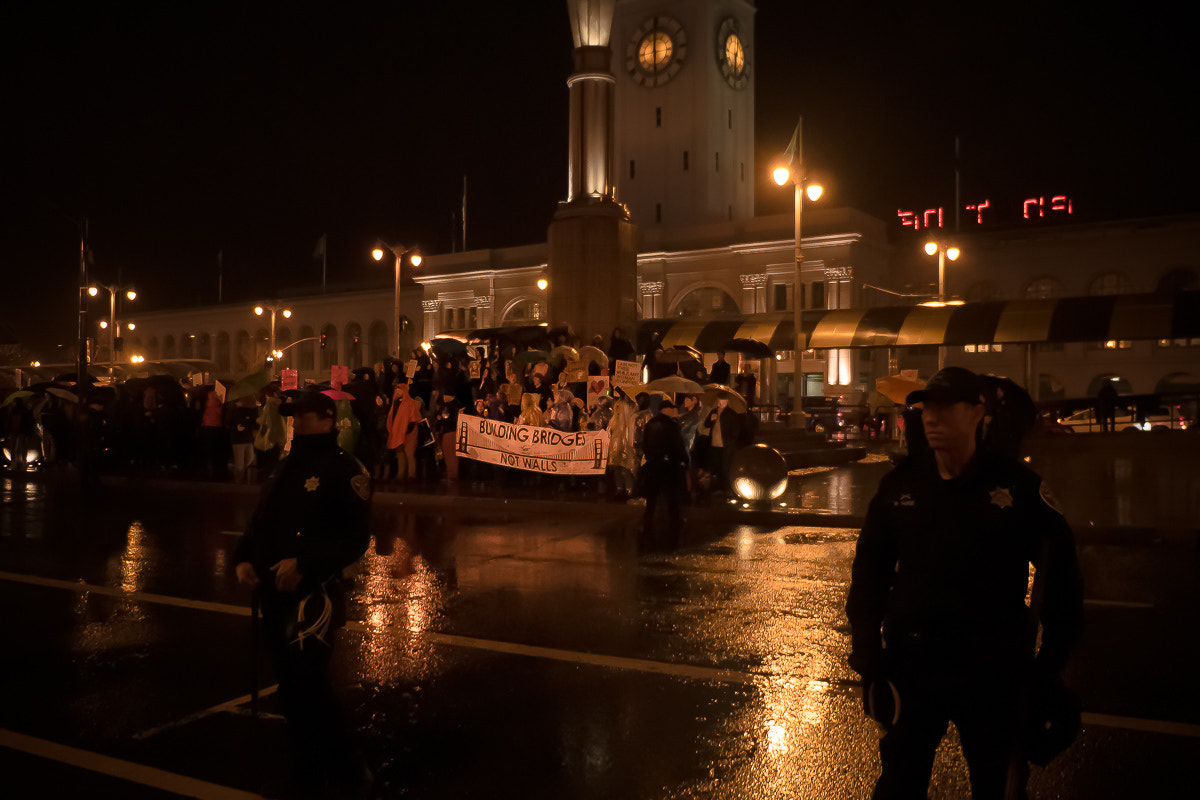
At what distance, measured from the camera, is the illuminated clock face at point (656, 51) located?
64.6m

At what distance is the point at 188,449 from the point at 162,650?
51.4 feet

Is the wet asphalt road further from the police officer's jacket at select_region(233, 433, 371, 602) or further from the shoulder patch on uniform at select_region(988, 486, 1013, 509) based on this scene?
the shoulder patch on uniform at select_region(988, 486, 1013, 509)

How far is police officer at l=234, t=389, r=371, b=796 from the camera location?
13.4 ft

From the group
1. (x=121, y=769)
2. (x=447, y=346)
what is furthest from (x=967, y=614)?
(x=447, y=346)

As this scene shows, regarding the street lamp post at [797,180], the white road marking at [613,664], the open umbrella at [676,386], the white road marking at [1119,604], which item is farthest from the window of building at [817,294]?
the white road marking at [613,664]

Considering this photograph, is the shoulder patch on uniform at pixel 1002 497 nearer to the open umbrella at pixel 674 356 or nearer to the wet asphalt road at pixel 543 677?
the wet asphalt road at pixel 543 677

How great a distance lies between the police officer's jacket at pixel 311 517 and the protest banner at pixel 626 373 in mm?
11893

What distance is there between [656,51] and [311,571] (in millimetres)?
66109

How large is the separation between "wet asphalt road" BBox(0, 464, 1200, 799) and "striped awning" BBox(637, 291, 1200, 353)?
17.1 meters

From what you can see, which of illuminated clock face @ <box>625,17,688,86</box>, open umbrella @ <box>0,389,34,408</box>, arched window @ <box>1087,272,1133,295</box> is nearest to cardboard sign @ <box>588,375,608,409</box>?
open umbrella @ <box>0,389,34,408</box>

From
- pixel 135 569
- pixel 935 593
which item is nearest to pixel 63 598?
pixel 135 569

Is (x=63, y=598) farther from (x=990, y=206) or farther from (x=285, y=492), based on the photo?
(x=990, y=206)

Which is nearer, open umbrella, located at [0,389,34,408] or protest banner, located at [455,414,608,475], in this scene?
protest banner, located at [455,414,608,475]

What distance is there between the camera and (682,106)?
6531 centimetres
